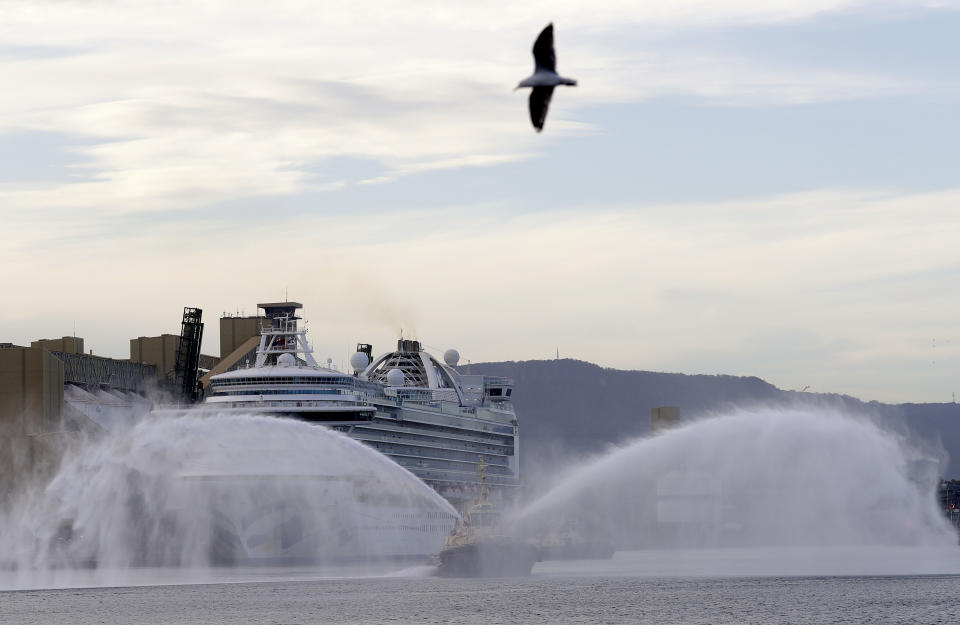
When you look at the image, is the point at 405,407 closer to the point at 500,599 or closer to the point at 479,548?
the point at 479,548

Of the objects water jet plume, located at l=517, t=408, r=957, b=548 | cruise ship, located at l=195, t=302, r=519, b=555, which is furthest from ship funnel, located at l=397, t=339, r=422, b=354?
water jet plume, located at l=517, t=408, r=957, b=548

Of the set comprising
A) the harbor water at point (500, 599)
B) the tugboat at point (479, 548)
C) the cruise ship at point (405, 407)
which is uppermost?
the cruise ship at point (405, 407)

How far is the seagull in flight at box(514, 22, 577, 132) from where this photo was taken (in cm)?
2934

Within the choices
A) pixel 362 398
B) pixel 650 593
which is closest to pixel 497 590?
pixel 650 593

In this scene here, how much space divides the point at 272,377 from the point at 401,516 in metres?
19.1

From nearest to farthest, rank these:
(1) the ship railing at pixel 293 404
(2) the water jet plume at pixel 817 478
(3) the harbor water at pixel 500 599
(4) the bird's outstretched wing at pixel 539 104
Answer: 1. (4) the bird's outstretched wing at pixel 539 104
2. (3) the harbor water at pixel 500 599
3. (2) the water jet plume at pixel 817 478
4. (1) the ship railing at pixel 293 404

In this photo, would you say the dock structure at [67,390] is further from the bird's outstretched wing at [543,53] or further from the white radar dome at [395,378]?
the bird's outstretched wing at [543,53]

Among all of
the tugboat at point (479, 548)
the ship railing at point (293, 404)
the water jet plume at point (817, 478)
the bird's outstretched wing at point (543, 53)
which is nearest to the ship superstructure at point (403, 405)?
the ship railing at point (293, 404)

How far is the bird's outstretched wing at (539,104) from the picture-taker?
29.1m

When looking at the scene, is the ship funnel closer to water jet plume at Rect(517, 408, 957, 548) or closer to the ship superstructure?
the ship superstructure

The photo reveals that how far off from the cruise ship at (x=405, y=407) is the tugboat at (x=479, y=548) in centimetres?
849

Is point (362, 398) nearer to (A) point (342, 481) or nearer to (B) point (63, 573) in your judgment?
(A) point (342, 481)

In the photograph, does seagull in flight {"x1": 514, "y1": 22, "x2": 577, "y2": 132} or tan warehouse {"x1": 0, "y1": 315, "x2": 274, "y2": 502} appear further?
tan warehouse {"x1": 0, "y1": 315, "x2": 274, "y2": 502}

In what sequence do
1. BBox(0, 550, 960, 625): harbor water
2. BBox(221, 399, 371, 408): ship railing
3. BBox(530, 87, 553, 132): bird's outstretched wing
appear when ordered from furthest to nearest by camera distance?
1. BBox(221, 399, 371, 408): ship railing
2. BBox(0, 550, 960, 625): harbor water
3. BBox(530, 87, 553, 132): bird's outstretched wing
